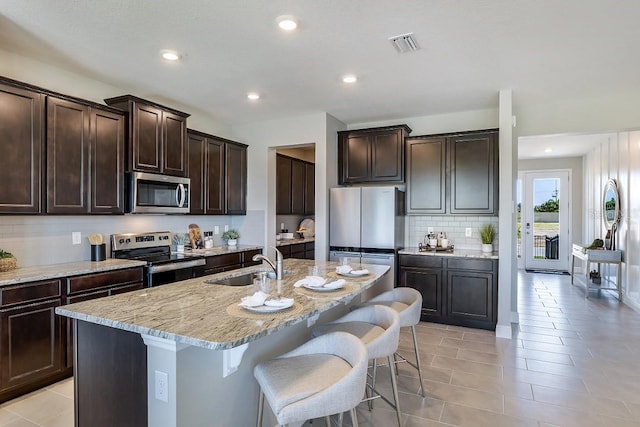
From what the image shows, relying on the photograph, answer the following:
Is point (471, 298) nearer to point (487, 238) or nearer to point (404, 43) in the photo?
point (487, 238)

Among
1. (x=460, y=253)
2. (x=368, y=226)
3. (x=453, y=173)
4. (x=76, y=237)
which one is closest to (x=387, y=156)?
(x=453, y=173)

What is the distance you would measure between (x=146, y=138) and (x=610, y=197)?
7.12 m

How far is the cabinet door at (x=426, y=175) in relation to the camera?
15.5 ft

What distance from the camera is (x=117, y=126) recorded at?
3559mm

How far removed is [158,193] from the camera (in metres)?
3.94

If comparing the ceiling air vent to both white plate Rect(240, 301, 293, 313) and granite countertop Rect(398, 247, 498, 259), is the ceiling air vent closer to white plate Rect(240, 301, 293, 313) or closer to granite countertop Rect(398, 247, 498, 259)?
white plate Rect(240, 301, 293, 313)

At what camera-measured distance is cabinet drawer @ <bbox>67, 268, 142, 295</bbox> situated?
293cm

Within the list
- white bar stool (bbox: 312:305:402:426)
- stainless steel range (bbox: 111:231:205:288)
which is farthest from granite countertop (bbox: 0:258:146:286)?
white bar stool (bbox: 312:305:402:426)

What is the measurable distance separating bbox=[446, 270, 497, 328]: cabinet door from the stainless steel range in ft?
9.56

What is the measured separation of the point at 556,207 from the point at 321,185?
6.53 meters

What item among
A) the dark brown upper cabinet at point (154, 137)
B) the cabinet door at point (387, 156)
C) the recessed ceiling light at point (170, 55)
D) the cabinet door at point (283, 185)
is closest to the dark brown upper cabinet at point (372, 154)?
the cabinet door at point (387, 156)

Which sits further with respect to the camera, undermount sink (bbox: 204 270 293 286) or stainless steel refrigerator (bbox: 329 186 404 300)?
stainless steel refrigerator (bbox: 329 186 404 300)

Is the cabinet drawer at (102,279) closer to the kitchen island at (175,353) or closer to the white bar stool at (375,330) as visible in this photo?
the kitchen island at (175,353)

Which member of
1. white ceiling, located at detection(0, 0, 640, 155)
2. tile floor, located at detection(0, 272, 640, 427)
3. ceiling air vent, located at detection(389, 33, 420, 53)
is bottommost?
tile floor, located at detection(0, 272, 640, 427)
